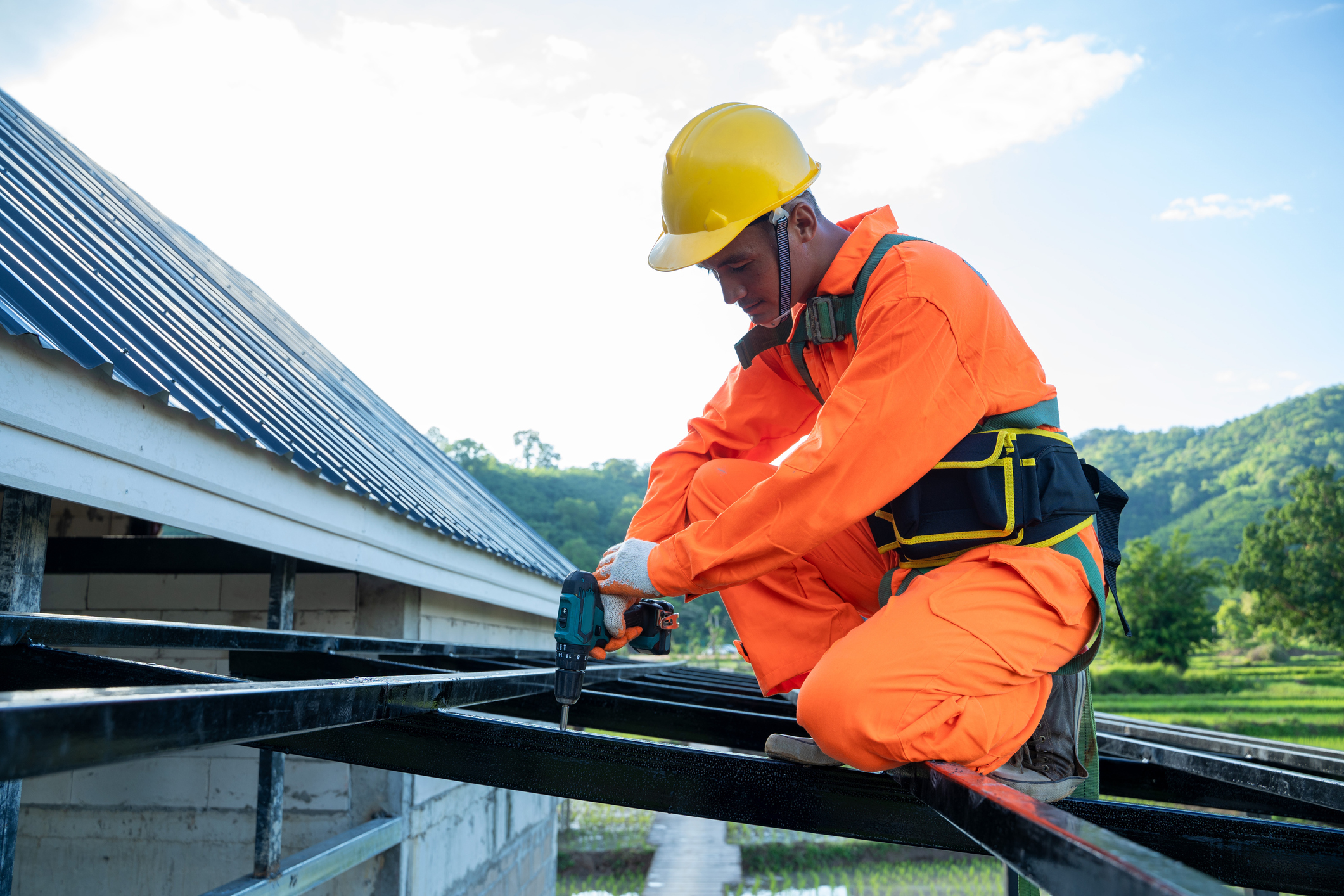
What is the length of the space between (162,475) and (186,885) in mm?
2756

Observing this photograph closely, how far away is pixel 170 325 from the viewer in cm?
343

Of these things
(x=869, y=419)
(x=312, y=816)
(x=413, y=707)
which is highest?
(x=869, y=419)

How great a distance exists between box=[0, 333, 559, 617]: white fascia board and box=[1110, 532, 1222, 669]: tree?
35.6 m

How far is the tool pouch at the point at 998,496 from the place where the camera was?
1.70 meters

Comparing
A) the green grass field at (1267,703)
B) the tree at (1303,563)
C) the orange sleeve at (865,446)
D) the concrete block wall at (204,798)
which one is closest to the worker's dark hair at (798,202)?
the orange sleeve at (865,446)

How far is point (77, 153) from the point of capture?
17.5 feet

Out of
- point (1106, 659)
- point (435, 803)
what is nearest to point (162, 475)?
point (435, 803)

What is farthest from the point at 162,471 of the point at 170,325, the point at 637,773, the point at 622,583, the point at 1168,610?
the point at 1168,610

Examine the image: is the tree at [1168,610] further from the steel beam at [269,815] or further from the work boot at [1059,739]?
the work boot at [1059,739]

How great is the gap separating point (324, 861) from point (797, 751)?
275 cm

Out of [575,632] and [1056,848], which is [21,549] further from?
[1056,848]

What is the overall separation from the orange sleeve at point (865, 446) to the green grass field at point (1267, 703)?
20907 millimetres

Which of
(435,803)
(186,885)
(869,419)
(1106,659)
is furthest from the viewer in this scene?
(1106,659)

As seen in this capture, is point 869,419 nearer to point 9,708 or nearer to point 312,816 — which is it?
point 9,708
